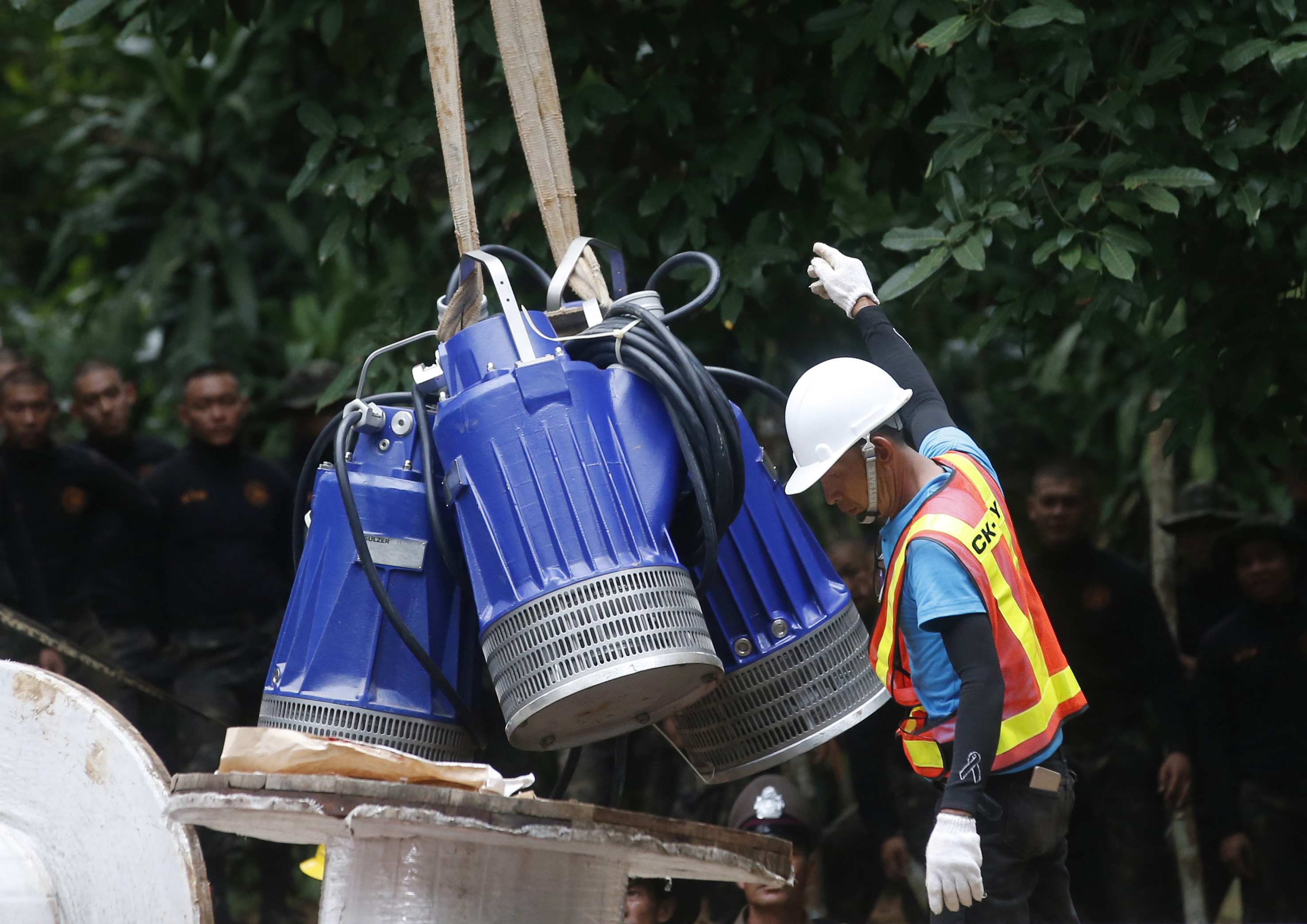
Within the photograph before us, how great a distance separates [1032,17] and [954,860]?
213 centimetres

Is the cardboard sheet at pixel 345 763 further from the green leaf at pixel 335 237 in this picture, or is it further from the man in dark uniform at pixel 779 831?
the green leaf at pixel 335 237

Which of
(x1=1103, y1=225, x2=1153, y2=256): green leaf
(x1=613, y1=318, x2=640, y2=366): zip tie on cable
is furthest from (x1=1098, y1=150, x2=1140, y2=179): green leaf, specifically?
(x1=613, y1=318, x2=640, y2=366): zip tie on cable

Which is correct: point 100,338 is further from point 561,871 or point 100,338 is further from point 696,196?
point 561,871

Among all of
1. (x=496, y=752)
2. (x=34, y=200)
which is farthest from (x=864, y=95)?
(x=34, y=200)

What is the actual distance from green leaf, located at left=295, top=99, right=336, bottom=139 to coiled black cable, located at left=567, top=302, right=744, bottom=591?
1961 mm

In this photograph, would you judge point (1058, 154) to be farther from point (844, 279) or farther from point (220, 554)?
point (220, 554)

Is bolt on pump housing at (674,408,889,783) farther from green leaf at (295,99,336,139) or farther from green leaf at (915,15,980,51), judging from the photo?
green leaf at (295,99,336,139)

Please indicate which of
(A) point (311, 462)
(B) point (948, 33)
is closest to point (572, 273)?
(A) point (311, 462)

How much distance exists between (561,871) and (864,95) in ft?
8.51

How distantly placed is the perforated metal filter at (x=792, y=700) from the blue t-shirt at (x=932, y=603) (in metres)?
0.17

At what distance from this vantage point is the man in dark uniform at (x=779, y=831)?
14.3 ft

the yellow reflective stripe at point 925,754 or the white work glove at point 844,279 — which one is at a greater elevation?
the white work glove at point 844,279

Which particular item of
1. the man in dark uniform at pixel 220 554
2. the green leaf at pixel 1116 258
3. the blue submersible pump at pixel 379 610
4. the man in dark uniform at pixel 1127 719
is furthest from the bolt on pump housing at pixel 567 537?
the man in dark uniform at pixel 220 554

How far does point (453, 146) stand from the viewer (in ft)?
10.8
